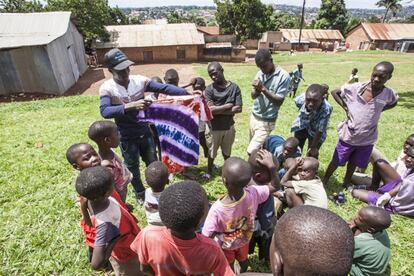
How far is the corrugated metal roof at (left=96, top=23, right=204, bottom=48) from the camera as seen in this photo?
28.8 m

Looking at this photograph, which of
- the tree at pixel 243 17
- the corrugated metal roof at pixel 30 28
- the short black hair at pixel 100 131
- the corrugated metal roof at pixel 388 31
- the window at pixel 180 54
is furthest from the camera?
the corrugated metal roof at pixel 388 31

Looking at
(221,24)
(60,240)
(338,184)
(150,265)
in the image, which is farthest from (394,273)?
(221,24)

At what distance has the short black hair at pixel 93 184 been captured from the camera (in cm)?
193

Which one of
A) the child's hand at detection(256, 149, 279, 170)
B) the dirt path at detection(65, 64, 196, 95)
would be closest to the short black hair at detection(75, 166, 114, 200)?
the child's hand at detection(256, 149, 279, 170)

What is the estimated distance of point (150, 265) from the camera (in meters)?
1.83

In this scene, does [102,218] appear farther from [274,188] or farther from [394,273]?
[394,273]

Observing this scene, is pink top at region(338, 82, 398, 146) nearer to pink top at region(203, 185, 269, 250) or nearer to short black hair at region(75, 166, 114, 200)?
pink top at region(203, 185, 269, 250)

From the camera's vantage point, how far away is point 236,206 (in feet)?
7.21

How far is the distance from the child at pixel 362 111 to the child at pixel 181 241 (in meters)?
3.23

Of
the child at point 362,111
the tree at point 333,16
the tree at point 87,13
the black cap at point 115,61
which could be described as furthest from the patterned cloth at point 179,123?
the tree at point 333,16

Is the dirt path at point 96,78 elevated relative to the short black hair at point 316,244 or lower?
lower

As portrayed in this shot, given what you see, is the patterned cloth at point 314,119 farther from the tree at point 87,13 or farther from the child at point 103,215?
the tree at point 87,13

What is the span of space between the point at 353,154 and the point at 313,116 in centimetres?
95

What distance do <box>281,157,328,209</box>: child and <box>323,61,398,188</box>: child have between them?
1.26 meters
